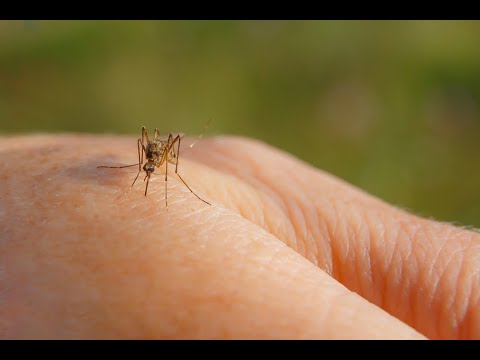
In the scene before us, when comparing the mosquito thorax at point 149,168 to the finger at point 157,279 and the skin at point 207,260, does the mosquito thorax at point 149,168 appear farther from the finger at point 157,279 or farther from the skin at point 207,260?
the finger at point 157,279

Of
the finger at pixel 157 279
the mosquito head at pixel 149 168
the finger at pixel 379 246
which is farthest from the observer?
the mosquito head at pixel 149 168

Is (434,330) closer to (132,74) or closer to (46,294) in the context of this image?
(46,294)

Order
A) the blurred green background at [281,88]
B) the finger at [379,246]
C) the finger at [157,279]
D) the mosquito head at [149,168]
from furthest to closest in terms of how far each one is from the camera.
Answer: the blurred green background at [281,88]
the mosquito head at [149,168]
the finger at [379,246]
the finger at [157,279]

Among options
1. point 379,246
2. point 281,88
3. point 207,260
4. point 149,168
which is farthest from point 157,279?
point 281,88

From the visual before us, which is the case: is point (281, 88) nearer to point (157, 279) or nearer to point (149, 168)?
point (149, 168)

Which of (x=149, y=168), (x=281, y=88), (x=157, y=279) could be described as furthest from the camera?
A: (x=281, y=88)

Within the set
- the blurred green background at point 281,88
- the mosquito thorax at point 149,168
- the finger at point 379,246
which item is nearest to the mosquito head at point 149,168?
the mosquito thorax at point 149,168

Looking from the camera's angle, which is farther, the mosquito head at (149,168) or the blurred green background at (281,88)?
the blurred green background at (281,88)

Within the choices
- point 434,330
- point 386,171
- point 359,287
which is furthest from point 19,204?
point 386,171
